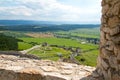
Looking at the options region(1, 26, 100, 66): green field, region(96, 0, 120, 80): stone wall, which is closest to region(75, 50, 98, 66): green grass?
region(1, 26, 100, 66): green field

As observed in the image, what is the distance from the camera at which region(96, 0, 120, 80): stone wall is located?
3547 mm

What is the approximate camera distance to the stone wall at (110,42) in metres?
3.55

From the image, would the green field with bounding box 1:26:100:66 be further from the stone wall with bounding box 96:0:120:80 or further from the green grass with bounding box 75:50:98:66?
the stone wall with bounding box 96:0:120:80

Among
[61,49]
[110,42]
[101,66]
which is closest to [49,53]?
[61,49]

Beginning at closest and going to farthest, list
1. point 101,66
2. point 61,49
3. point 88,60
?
point 101,66 → point 88,60 → point 61,49

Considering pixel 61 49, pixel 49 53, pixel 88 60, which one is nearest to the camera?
pixel 88 60

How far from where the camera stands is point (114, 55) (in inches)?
143

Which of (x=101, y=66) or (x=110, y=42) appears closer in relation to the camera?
(x=110, y=42)

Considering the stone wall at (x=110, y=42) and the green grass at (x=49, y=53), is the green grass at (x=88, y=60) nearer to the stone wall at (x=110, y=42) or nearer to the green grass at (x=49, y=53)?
the green grass at (x=49, y=53)

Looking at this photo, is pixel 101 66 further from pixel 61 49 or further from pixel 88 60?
pixel 61 49

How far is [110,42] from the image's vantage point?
3.78m

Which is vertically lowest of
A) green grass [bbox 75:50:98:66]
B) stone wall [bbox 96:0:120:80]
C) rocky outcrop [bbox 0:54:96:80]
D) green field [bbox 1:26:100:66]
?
green field [bbox 1:26:100:66]

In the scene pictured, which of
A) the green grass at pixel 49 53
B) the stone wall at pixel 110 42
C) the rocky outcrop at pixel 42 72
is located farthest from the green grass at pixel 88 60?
the stone wall at pixel 110 42

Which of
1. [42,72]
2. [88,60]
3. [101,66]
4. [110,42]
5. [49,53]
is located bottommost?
[49,53]
